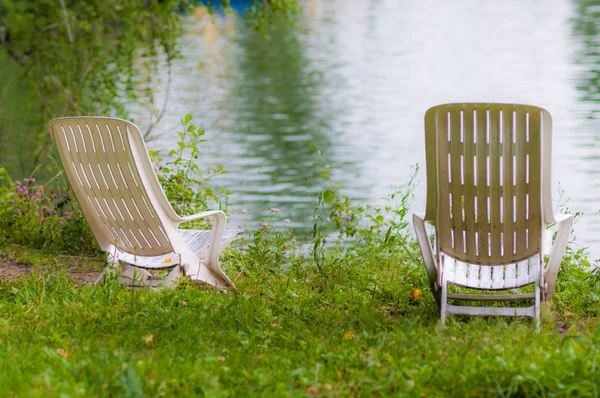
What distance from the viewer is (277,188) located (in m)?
11.6

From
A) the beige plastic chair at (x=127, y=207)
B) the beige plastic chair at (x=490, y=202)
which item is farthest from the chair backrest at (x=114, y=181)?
the beige plastic chair at (x=490, y=202)

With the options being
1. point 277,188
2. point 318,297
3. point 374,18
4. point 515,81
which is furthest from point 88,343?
point 374,18

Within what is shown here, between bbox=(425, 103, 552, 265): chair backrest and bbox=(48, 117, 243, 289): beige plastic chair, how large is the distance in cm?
129

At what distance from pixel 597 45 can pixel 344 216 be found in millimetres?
22086

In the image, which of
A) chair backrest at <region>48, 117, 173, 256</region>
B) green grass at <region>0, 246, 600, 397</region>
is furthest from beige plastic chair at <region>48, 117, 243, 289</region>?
green grass at <region>0, 246, 600, 397</region>

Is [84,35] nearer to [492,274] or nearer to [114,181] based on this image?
[114,181]

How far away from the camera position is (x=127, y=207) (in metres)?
4.62

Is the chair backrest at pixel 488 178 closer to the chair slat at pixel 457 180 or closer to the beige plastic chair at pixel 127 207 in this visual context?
the chair slat at pixel 457 180

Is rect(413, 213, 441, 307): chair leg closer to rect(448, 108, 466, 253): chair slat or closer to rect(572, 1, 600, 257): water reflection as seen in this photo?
rect(448, 108, 466, 253): chair slat

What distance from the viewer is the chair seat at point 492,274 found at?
13.6ft

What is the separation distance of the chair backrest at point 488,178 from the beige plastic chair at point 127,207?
1.29m

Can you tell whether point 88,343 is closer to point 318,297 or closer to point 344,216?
point 318,297

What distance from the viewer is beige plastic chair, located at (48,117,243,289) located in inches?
174

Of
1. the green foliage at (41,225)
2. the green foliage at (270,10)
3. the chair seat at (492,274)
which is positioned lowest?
the green foliage at (41,225)
